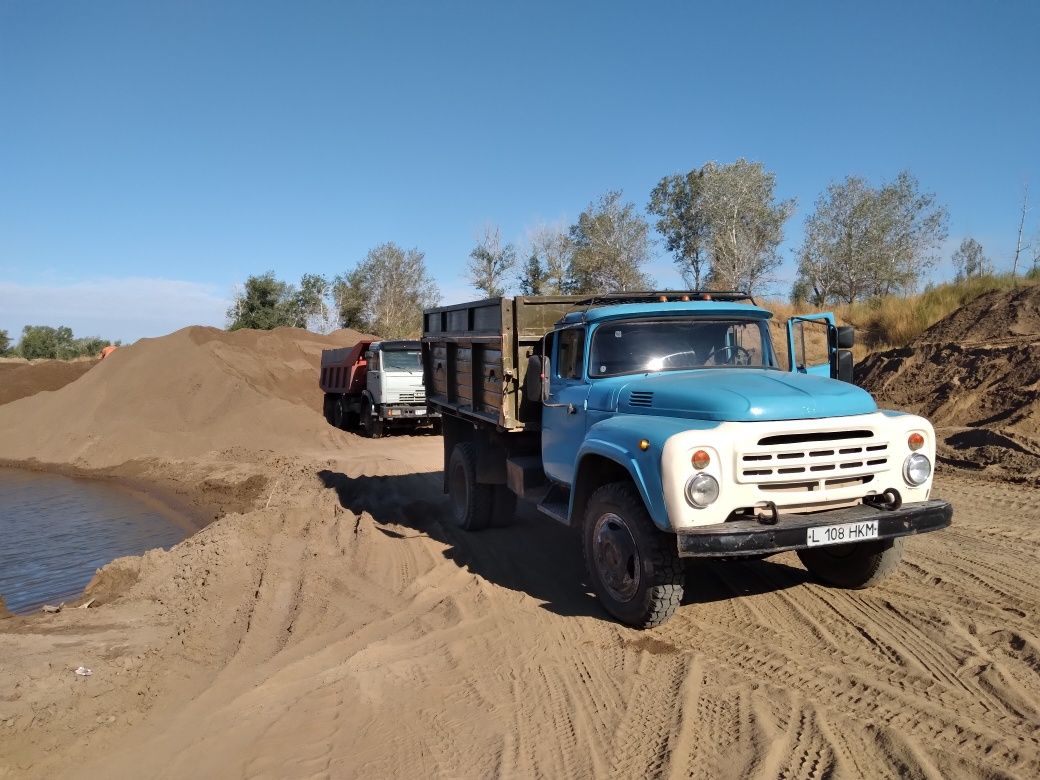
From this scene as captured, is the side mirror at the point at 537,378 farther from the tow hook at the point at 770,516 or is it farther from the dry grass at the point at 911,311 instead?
the dry grass at the point at 911,311

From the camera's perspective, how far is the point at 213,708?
436cm

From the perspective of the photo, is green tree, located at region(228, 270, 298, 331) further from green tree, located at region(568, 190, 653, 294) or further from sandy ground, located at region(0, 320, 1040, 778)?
sandy ground, located at region(0, 320, 1040, 778)

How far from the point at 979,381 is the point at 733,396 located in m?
10.9

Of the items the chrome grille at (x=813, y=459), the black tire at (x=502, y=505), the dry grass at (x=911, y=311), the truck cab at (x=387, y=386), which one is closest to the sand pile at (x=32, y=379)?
the truck cab at (x=387, y=386)

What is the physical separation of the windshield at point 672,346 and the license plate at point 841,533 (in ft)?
5.70

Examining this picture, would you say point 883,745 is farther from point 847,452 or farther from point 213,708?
point 213,708

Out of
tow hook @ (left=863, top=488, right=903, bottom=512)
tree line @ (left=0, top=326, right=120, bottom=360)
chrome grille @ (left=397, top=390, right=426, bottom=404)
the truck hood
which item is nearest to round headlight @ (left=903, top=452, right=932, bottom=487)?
tow hook @ (left=863, top=488, right=903, bottom=512)

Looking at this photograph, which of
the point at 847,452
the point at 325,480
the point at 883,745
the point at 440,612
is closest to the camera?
the point at 883,745

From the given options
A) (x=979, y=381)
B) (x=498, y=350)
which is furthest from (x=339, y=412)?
(x=979, y=381)

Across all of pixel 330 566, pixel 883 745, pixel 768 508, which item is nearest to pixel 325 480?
pixel 330 566

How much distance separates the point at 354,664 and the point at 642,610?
74.1 inches

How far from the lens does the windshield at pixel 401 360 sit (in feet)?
60.4

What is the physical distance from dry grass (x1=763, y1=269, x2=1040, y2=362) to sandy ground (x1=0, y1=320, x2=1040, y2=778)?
11.0 meters

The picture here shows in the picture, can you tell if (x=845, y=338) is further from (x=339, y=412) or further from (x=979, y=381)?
(x=339, y=412)
